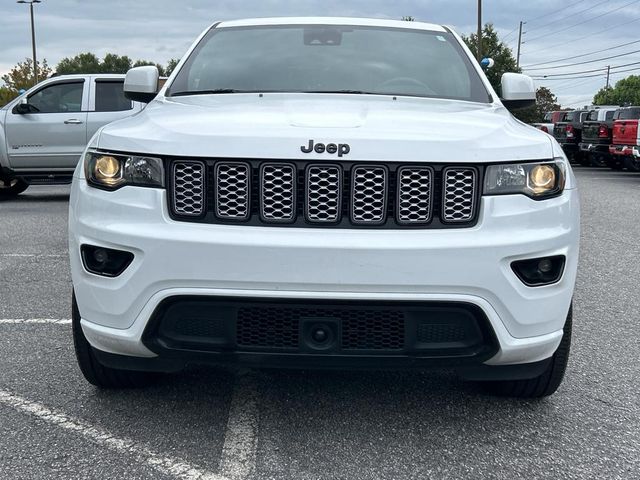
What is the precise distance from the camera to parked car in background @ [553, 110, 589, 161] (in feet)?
76.8

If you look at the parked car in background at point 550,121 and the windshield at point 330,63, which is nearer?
the windshield at point 330,63

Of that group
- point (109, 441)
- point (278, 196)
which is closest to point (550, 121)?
point (278, 196)

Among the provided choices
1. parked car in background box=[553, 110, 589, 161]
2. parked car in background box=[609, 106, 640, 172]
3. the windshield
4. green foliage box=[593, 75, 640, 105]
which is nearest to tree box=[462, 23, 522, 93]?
parked car in background box=[553, 110, 589, 161]

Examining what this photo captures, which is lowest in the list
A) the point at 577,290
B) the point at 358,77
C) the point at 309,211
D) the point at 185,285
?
the point at 577,290

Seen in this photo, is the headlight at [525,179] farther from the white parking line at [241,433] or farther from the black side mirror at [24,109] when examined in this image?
the black side mirror at [24,109]

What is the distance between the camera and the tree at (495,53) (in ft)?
212

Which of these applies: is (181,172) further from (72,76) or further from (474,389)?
(72,76)

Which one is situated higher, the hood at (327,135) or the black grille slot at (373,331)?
the hood at (327,135)

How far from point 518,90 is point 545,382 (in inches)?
63.7

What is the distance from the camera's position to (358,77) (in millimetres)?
4133

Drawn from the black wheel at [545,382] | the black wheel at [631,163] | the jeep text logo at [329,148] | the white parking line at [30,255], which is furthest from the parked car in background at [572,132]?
the jeep text logo at [329,148]

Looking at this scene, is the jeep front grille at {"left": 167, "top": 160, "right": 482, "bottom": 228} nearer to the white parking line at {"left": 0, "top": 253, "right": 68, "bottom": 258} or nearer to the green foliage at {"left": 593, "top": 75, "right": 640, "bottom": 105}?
the white parking line at {"left": 0, "top": 253, "right": 68, "bottom": 258}

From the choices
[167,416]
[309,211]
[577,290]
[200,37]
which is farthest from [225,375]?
[577,290]

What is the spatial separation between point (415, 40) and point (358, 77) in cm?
55
